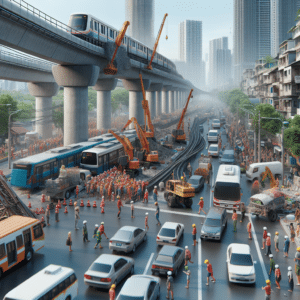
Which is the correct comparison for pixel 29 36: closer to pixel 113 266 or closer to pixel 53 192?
pixel 53 192

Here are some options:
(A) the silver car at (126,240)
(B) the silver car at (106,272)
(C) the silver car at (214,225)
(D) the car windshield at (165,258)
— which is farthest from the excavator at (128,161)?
(B) the silver car at (106,272)

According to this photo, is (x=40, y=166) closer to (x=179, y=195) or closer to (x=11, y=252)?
(x=179, y=195)

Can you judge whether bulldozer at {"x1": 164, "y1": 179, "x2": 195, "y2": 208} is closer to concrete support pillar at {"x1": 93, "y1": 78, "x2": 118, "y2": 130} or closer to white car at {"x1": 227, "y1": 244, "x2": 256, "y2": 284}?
white car at {"x1": 227, "y1": 244, "x2": 256, "y2": 284}

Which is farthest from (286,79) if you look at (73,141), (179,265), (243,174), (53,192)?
(179,265)

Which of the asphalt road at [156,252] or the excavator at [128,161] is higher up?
the excavator at [128,161]

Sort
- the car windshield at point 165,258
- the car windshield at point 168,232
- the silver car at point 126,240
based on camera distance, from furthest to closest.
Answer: the car windshield at point 168,232 → the silver car at point 126,240 → the car windshield at point 165,258

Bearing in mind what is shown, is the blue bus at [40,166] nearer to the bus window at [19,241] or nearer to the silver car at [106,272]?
the bus window at [19,241]
